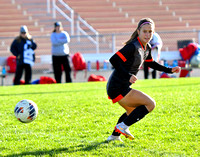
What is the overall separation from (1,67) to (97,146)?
12608mm

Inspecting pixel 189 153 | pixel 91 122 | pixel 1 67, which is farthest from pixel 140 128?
pixel 1 67

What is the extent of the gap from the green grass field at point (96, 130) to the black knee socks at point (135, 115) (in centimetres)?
28

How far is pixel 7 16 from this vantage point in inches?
909

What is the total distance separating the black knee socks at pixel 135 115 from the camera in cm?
503

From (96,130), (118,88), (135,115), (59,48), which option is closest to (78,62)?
(59,48)

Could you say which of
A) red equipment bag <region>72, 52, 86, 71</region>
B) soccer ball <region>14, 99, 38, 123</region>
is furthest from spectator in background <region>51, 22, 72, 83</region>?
soccer ball <region>14, 99, 38, 123</region>

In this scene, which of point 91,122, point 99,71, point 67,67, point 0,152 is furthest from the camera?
point 99,71

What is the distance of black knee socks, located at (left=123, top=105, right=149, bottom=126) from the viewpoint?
5027 millimetres

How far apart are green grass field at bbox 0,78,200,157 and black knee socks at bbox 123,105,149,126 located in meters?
0.28

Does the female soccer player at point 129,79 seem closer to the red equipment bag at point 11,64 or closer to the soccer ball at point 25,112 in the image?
the soccer ball at point 25,112

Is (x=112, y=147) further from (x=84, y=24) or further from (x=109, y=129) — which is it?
(x=84, y=24)

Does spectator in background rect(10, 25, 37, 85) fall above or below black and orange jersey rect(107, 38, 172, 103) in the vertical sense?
below

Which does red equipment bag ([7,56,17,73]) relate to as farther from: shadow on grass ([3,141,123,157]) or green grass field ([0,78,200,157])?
shadow on grass ([3,141,123,157])

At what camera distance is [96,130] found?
5.99 m
